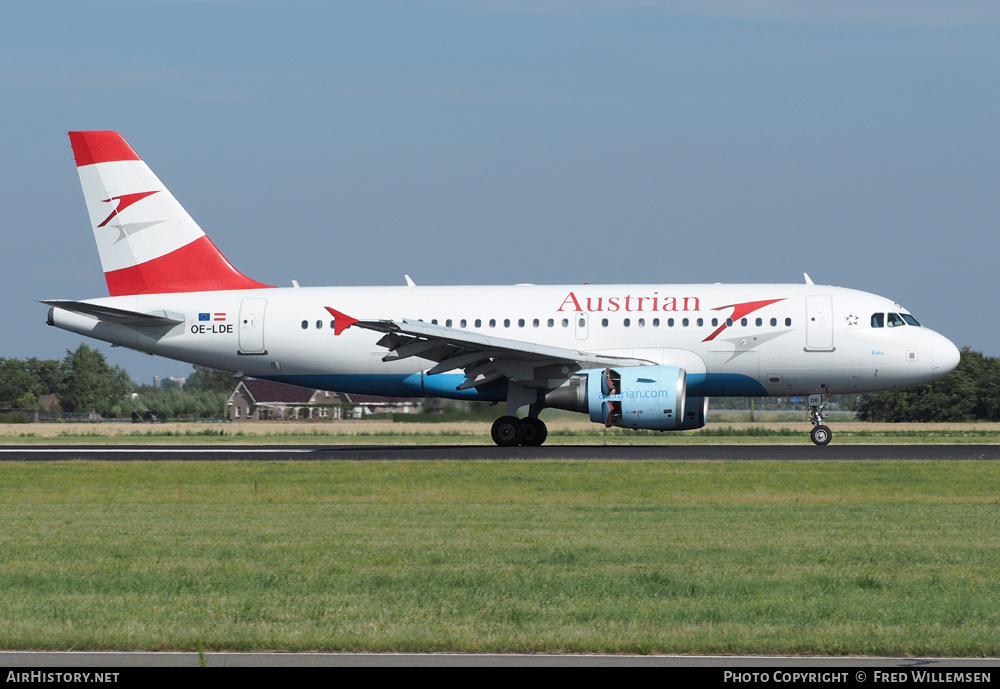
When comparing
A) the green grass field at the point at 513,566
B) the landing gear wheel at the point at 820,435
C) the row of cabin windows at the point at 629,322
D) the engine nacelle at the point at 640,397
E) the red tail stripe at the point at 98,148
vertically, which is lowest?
the green grass field at the point at 513,566

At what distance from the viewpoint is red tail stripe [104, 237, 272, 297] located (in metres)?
34.1

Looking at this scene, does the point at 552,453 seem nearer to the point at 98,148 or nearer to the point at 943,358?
the point at 943,358

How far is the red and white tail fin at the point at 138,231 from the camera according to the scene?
34.2m

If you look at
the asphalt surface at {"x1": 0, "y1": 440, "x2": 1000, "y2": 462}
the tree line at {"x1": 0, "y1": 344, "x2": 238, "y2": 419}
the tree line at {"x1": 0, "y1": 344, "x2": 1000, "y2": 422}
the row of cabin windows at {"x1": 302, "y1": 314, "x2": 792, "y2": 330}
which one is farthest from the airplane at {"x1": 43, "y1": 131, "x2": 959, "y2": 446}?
the tree line at {"x1": 0, "y1": 344, "x2": 238, "y2": 419}

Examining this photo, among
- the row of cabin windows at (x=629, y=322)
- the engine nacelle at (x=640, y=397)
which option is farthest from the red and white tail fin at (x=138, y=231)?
the engine nacelle at (x=640, y=397)

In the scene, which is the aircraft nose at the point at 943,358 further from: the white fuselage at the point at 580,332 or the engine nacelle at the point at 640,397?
the engine nacelle at the point at 640,397

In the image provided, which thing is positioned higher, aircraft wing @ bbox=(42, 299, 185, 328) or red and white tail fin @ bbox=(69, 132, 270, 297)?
red and white tail fin @ bbox=(69, 132, 270, 297)

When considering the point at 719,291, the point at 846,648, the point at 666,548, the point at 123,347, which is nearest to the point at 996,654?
the point at 846,648

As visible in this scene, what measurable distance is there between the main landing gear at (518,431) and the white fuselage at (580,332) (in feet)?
2.67

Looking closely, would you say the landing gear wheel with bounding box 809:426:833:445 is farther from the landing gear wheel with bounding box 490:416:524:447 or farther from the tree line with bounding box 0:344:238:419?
the tree line with bounding box 0:344:238:419

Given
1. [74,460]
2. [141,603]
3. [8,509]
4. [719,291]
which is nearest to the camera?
[141,603]

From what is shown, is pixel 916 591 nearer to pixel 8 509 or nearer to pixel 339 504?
pixel 339 504

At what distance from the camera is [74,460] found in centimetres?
2753

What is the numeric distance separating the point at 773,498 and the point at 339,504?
6.41 metres
